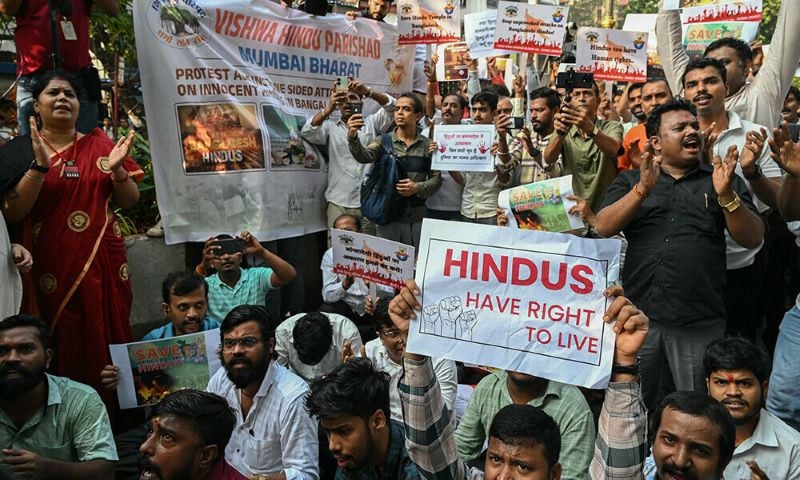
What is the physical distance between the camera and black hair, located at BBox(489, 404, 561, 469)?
2365mm

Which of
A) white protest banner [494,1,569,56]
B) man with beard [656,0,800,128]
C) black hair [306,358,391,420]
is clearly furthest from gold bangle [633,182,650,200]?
white protest banner [494,1,569,56]

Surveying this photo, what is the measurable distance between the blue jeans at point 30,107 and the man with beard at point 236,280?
41.7 inches

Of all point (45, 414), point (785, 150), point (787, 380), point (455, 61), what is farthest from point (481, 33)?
point (45, 414)

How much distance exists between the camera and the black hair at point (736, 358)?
309 cm

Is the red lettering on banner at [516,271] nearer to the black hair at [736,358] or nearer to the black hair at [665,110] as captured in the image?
the black hair at [736,358]

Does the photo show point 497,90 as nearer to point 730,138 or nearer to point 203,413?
point 730,138

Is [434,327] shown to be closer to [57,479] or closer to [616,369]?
[616,369]

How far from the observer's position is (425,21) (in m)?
6.84

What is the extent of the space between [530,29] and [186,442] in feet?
18.1

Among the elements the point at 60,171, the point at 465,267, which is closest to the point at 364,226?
the point at 60,171

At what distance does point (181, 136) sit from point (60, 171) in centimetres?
148

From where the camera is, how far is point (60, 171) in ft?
13.5

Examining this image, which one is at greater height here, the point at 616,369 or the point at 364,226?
the point at 616,369

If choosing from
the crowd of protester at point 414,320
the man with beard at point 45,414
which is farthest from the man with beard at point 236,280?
the man with beard at point 45,414
